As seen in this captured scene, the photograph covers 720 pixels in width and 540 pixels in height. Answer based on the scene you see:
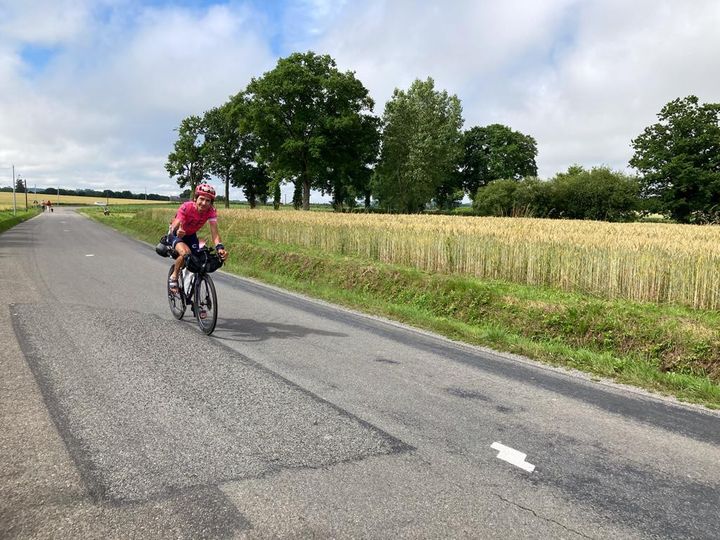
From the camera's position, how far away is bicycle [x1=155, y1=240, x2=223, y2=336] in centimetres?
707

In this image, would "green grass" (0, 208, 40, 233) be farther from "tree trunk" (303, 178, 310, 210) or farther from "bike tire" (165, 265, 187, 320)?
"bike tire" (165, 265, 187, 320)

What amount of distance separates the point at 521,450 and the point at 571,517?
2.72 feet

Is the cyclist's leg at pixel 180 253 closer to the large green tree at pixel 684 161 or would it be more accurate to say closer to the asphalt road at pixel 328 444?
the asphalt road at pixel 328 444

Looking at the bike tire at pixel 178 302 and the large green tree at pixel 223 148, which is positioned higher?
the large green tree at pixel 223 148

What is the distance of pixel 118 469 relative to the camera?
3.27 metres

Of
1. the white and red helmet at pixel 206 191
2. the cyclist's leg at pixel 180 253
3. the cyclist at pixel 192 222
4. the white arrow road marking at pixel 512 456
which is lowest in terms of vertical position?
the white arrow road marking at pixel 512 456

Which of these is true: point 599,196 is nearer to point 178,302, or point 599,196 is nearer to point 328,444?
point 178,302

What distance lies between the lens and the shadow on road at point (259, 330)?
702 cm

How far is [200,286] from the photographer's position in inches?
291

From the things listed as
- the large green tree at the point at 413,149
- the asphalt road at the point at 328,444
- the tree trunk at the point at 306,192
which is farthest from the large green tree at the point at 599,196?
the asphalt road at the point at 328,444

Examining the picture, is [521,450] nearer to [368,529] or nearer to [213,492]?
[368,529]

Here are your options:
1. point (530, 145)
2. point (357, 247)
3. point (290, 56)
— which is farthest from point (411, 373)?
point (530, 145)

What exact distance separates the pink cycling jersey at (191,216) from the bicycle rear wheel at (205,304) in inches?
32.8

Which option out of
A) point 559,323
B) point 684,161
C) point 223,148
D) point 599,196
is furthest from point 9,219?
point 684,161
